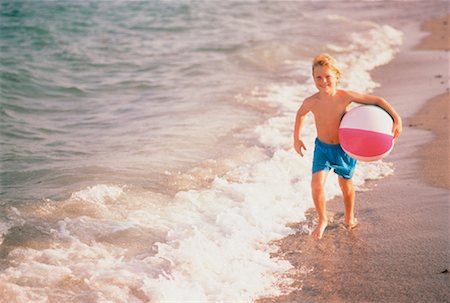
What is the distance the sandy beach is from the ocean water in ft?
0.67

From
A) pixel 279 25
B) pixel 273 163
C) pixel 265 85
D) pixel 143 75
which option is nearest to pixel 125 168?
pixel 273 163

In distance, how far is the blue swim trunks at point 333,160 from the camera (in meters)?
5.20

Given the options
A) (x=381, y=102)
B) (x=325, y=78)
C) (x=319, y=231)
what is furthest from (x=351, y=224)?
(x=325, y=78)

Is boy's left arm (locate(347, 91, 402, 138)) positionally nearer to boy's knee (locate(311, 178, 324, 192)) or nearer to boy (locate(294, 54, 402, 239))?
boy (locate(294, 54, 402, 239))

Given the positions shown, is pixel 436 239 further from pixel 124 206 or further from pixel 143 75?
pixel 143 75

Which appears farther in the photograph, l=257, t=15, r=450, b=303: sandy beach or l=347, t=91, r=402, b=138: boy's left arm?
l=347, t=91, r=402, b=138: boy's left arm

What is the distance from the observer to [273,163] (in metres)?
7.02

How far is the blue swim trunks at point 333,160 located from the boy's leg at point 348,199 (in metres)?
0.05

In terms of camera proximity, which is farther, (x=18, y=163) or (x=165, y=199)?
(x=18, y=163)

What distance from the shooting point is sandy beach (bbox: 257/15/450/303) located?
4.14 metres

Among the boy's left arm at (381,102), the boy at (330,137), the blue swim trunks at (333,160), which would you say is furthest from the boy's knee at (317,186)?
the boy's left arm at (381,102)

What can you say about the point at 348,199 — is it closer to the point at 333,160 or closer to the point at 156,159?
the point at 333,160

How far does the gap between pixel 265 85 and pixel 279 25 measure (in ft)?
29.5

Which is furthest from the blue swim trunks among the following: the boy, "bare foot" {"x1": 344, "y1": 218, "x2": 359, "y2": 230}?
"bare foot" {"x1": 344, "y1": 218, "x2": 359, "y2": 230}
